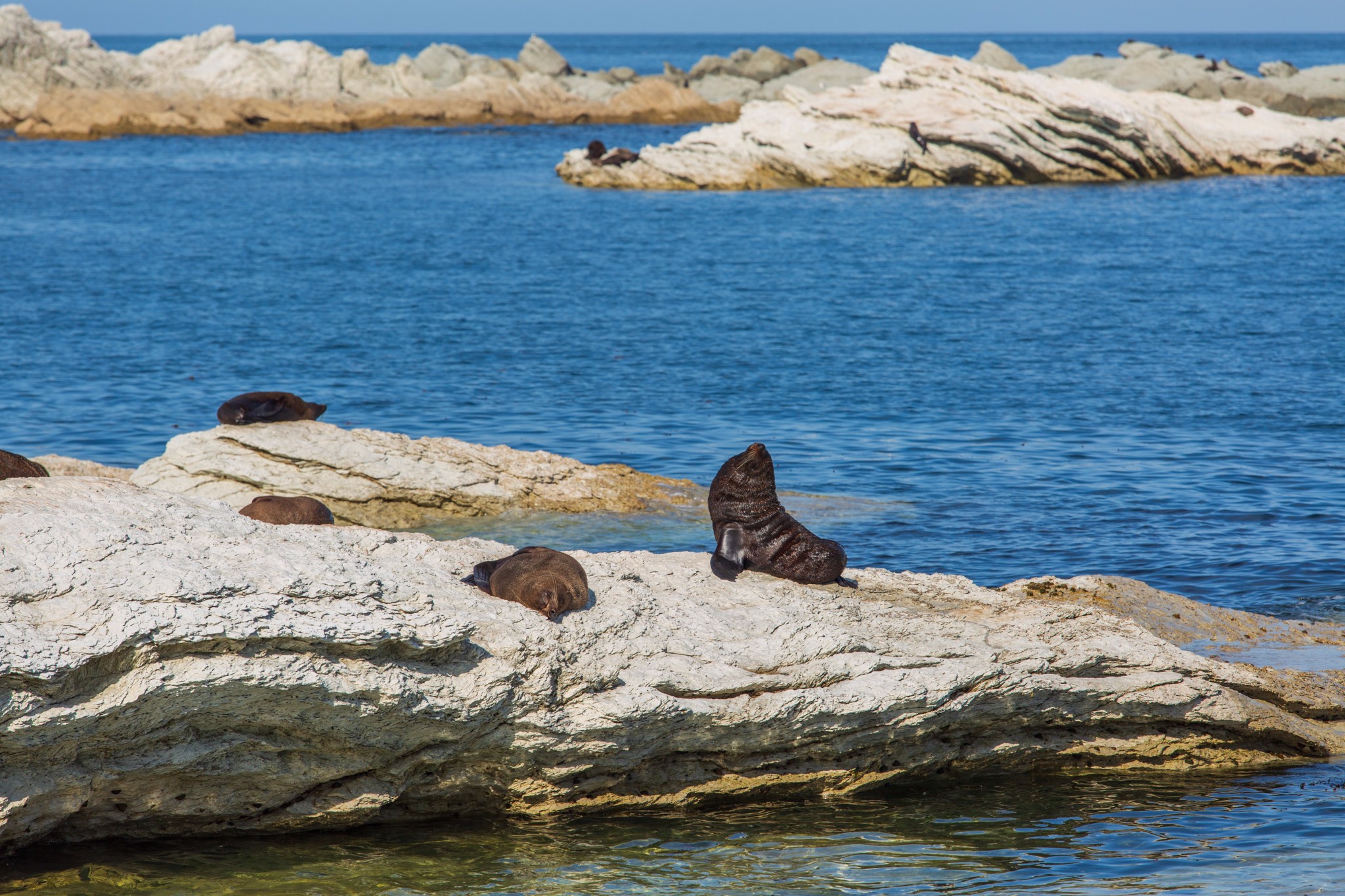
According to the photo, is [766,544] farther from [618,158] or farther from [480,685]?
[618,158]

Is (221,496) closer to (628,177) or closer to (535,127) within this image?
(628,177)

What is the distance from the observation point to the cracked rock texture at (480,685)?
23.9ft

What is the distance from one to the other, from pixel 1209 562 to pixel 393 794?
9527 millimetres

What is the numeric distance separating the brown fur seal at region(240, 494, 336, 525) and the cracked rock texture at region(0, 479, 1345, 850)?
3434 millimetres

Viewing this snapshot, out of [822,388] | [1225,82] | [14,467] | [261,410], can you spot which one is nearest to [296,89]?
[1225,82]

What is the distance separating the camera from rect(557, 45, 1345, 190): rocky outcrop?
172ft

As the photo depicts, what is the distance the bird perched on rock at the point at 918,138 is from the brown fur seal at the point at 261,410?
4077 centimetres

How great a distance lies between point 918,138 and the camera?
52.9 m

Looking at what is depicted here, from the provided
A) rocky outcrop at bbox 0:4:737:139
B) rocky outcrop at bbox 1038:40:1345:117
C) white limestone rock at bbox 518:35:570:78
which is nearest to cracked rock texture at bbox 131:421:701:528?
rocky outcrop at bbox 1038:40:1345:117

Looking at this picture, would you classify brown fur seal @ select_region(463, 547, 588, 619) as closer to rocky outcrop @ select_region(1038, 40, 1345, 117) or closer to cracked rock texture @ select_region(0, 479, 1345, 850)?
cracked rock texture @ select_region(0, 479, 1345, 850)

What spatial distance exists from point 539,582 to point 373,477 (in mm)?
7922

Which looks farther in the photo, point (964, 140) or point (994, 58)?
point (994, 58)

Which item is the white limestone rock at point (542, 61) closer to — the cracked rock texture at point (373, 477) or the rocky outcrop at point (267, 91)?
the rocky outcrop at point (267, 91)

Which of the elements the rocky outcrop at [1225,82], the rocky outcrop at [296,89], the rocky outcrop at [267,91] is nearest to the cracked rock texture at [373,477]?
the rocky outcrop at [1225,82]
